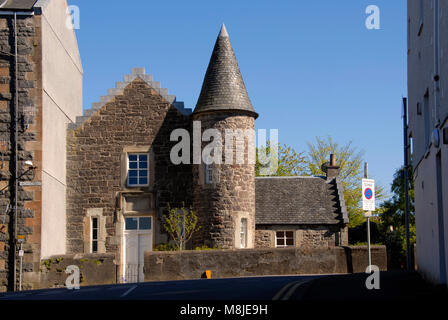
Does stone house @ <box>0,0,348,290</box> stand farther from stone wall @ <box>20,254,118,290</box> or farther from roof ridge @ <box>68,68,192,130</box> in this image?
stone wall @ <box>20,254,118,290</box>

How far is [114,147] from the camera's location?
97.1 ft

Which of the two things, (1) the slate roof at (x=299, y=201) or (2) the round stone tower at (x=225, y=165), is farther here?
(1) the slate roof at (x=299, y=201)

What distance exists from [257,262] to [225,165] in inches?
191

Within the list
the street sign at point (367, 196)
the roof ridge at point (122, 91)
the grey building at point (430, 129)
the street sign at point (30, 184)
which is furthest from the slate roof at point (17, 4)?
the street sign at point (367, 196)

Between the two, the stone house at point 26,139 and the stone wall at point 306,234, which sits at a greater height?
the stone house at point 26,139

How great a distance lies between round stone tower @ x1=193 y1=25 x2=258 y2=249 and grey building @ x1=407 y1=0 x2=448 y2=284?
8321mm

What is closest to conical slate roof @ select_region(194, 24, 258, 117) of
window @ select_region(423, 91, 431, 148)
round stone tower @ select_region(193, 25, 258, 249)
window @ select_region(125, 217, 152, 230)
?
round stone tower @ select_region(193, 25, 258, 249)

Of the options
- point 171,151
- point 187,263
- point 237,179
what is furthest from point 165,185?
point 187,263

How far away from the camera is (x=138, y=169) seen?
29609mm

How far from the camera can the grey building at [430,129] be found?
45.6 ft

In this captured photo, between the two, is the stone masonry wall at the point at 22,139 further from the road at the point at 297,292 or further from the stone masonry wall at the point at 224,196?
the road at the point at 297,292

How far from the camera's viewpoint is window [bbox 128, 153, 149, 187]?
29.5 m

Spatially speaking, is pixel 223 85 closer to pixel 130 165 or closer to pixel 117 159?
pixel 130 165

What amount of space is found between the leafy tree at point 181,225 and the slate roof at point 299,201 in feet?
10.7
